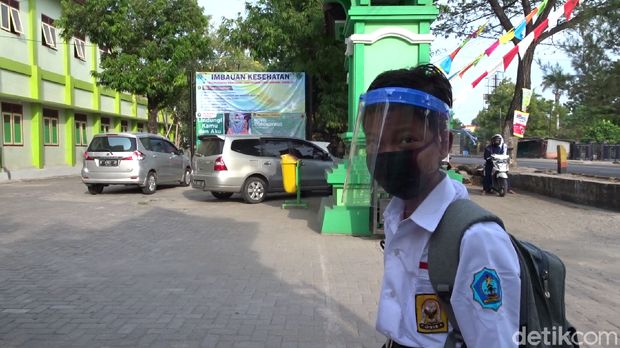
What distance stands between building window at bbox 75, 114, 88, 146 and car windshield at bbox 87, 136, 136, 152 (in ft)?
58.9

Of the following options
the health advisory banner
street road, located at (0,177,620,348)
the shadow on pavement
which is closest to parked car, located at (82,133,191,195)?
street road, located at (0,177,620,348)

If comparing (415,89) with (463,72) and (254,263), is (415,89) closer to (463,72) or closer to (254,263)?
(254,263)

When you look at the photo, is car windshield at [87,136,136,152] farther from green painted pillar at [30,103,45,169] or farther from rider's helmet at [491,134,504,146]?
green painted pillar at [30,103,45,169]

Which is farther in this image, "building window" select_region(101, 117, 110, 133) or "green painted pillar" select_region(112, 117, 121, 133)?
"green painted pillar" select_region(112, 117, 121, 133)

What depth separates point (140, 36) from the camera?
20266 mm

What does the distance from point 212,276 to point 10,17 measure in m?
21.7

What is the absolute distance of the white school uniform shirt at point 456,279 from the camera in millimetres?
1325

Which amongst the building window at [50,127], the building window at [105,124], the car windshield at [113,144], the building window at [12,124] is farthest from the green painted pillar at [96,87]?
the car windshield at [113,144]

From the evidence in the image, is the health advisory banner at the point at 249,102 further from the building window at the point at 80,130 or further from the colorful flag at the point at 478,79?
the building window at the point at 80,130

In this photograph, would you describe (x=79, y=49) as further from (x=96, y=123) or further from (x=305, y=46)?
(x=305, y=46)

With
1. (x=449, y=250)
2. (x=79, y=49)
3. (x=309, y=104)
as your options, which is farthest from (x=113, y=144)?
(x=79, y=49)

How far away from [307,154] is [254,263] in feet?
23.6

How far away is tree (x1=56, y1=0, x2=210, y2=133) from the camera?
1928cm

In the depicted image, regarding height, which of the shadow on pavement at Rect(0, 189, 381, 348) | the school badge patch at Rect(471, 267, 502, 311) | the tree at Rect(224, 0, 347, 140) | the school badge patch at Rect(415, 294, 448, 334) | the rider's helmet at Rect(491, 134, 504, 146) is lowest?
the shadow on pavement at Rect(0, 189, 381, 348)
